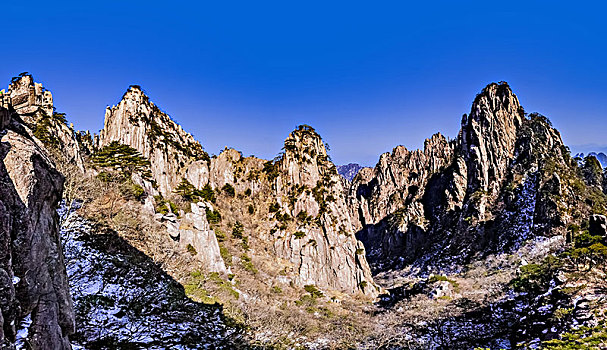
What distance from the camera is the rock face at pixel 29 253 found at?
636cm

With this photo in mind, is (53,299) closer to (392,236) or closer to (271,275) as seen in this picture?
(271,275)

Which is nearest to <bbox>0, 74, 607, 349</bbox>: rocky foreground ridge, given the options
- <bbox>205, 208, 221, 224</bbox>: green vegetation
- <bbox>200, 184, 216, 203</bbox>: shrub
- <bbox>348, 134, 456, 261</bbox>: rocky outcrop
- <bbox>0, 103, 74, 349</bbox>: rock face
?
<bbox>0, 103, 74, 349</bbox>: rock face

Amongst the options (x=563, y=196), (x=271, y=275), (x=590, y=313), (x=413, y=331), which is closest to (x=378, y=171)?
(x=563, y=196)

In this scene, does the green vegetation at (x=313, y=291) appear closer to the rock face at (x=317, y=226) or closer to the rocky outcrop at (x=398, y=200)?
the rock face at (x=317, y=226)

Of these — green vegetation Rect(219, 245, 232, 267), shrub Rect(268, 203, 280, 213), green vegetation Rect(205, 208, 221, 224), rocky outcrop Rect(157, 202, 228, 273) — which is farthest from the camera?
shrub Rect(268, 203, 280, 213)

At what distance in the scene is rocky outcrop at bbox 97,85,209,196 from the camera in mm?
52625

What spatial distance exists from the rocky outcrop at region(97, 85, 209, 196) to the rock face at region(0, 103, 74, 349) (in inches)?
1745

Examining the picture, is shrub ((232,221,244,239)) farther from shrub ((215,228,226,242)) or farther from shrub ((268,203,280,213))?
shrub ((268,203,280,213))

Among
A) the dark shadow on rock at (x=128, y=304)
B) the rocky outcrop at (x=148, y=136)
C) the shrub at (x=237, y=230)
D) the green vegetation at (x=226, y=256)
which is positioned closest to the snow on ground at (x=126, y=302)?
the dark shadow on rock at (x=128, y=304)

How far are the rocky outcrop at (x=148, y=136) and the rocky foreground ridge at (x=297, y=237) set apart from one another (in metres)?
0.26

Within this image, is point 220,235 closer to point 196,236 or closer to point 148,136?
point 196,236

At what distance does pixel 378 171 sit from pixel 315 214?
209ft

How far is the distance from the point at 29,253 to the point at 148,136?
51992 mm

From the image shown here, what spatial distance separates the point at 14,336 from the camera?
6.21 meters
